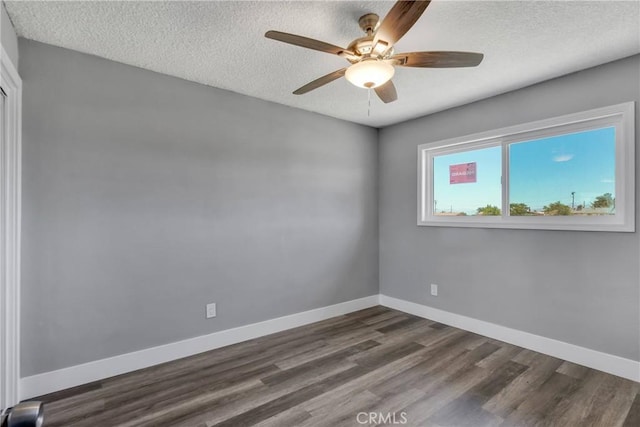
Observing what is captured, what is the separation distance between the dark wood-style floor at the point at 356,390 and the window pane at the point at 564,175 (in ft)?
4.21

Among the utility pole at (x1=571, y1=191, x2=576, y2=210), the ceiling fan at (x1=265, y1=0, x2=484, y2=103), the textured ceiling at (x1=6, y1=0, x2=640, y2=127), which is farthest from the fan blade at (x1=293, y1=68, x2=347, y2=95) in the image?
the utility pole at (x1=571, y1=191, x2=576, y2=210)

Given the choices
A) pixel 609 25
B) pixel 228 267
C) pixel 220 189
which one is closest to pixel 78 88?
pixel 220 189

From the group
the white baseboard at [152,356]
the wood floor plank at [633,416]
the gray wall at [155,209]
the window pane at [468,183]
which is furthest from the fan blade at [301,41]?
the wood floor plank at [633,416]

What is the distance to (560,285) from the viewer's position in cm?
261

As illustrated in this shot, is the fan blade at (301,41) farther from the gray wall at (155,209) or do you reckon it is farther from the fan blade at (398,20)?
the gray wall at (155,209)

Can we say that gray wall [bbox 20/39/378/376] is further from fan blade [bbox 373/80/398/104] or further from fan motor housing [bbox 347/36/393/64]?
fan motor housing [bbox 347/36/393/64]

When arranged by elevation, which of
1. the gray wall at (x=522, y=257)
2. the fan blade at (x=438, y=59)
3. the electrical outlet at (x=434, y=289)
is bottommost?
the electrical outlet at (x=434, y=289)

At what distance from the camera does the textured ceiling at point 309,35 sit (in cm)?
174

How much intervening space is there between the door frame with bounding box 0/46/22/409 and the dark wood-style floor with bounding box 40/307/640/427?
0.31 m

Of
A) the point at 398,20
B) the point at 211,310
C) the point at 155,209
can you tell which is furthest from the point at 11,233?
the point at 398,20

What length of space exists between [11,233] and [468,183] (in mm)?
3858

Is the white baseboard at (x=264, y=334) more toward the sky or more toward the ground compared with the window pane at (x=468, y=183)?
more toward the ground

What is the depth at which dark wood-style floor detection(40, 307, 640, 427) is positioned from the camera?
72.9 inches

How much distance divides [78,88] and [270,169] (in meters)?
1.61
